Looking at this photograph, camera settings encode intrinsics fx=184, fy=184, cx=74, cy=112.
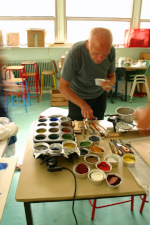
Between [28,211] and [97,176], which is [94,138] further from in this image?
[28,211]

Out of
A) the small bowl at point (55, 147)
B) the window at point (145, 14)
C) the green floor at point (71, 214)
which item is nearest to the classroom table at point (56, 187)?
the small bowl at point (55, 147)

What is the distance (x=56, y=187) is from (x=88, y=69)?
1.08 m

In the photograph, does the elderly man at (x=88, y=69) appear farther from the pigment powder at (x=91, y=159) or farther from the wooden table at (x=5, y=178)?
the wooden table at (x=5, y=178)

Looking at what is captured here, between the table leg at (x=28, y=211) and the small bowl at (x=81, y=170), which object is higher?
the small bowl at (x=81, y=170)

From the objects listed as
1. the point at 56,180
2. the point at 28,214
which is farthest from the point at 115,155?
the point at 28,214

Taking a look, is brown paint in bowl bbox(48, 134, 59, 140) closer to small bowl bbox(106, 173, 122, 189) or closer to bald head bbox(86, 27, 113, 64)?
small bowl bbox(106, 173, 122, 189)

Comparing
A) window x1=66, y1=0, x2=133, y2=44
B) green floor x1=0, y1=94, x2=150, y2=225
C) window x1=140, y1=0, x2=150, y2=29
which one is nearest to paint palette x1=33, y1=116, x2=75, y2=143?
green floor x1=0, y1=94, x2=150, y2=225

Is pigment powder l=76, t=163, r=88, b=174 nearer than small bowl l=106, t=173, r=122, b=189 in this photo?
No

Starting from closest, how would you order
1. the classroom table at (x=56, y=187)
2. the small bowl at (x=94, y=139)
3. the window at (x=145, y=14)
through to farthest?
the classroom table at (x=56, y=187) → the small bowl at (x=94, y=139) → the window at (x=145, y=14)

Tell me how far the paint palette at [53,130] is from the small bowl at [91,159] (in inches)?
6.8

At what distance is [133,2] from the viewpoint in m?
4.77

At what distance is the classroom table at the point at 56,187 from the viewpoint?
912 millimetres

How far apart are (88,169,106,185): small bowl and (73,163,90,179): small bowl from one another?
0.10 ft

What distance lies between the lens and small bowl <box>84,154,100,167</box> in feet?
3.65
